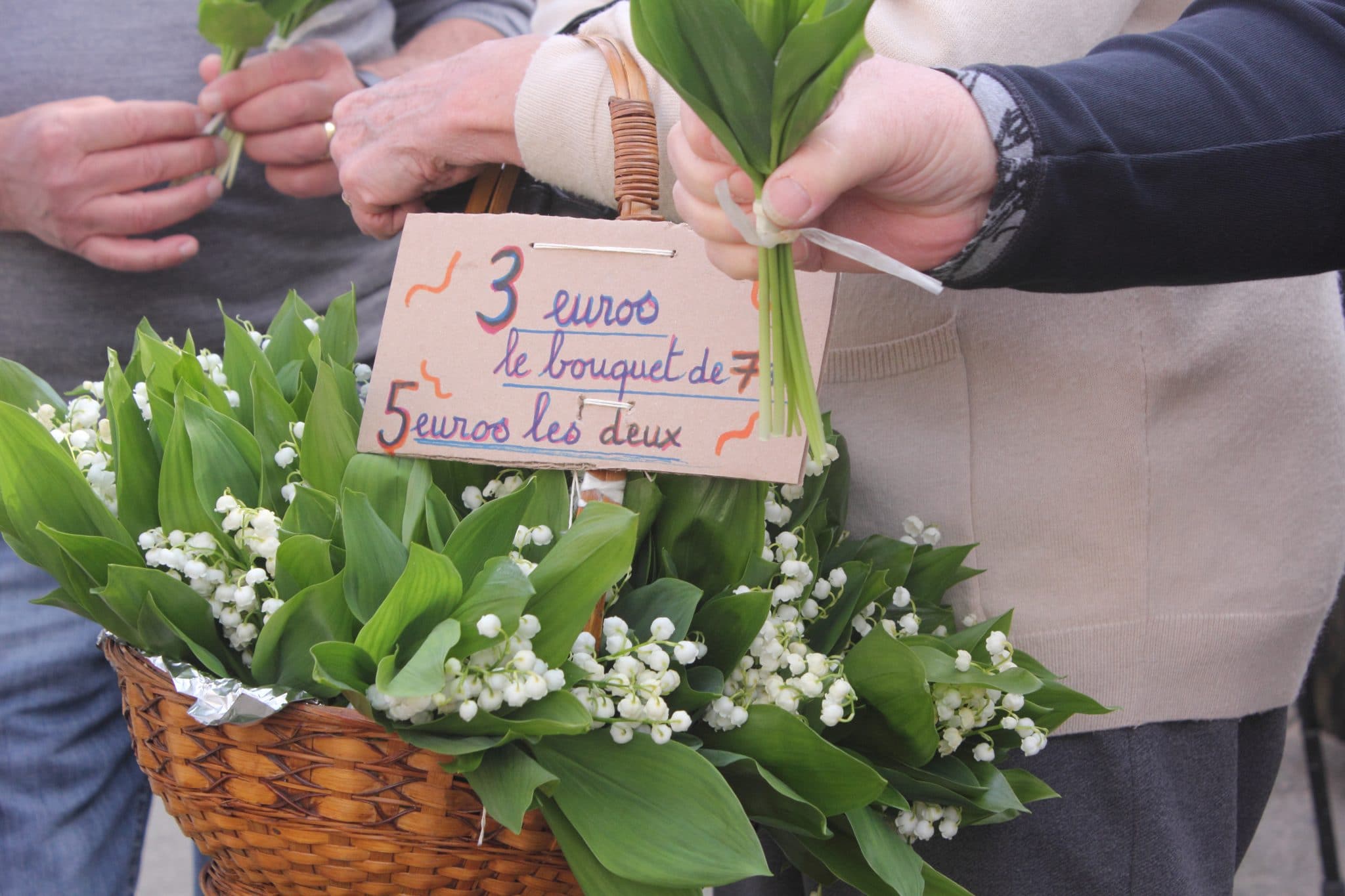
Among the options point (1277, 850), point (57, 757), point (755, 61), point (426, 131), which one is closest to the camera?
point (755, 61)

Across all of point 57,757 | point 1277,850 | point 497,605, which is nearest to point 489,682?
point 497,605

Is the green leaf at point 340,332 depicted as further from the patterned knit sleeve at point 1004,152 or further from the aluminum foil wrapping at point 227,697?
the patterned knit sleeve at point 1004,152

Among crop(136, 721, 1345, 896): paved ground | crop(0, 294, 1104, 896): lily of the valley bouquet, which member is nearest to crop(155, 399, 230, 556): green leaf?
crop(0, 294, 1104, 896): lily of the valley bouquet

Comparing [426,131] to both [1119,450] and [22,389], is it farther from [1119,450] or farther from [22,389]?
[1119,450]

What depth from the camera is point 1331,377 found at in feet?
2.31

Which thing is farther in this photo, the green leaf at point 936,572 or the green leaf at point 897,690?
the green leaf at point 936,572

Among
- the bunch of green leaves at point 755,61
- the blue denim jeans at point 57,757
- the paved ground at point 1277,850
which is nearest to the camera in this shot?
the bunch of green leaves at point 755,61

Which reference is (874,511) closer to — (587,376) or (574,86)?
(587,376)

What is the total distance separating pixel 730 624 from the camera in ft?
1.91

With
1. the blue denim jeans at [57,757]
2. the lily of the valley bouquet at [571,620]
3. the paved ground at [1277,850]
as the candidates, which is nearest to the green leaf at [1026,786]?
the lily of the valley bouquet at [571,620]

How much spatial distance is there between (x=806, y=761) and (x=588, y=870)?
0.38 feet

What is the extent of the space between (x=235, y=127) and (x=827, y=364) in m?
0.66

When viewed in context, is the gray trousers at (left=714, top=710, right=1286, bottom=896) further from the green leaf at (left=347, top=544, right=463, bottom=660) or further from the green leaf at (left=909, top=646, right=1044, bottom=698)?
the green leaf at (left=347, top=544, right=463, bottom=660)

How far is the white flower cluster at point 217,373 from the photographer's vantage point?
69 cm
